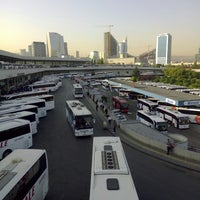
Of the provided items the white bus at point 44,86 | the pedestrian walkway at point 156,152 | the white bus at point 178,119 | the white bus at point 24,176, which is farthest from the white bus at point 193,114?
the white bus at point 44,86

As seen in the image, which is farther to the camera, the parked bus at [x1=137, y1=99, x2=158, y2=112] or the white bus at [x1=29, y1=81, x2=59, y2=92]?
the white bus at [x1=29, y1=81, x2=59, y2=92]

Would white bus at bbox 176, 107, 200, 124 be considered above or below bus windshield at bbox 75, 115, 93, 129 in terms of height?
below

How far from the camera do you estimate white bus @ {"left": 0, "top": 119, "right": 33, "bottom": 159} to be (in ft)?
55.1

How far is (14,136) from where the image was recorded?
57.6 feet

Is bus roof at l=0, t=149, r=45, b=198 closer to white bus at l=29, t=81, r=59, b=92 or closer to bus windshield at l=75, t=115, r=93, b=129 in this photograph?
bus windshield at l=75, t=115, r=93, b=129

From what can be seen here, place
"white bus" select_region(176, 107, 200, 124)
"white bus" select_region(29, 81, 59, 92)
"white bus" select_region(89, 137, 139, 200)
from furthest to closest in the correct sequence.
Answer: "white bus" select_region(29, 81, 59, 92), "white bus" select_region(176, 107, 200, 124), "white bus" select_region(89, 137, 139, 200)

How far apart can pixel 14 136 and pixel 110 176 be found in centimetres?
1137

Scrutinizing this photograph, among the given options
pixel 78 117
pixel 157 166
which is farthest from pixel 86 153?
pixel 157 166

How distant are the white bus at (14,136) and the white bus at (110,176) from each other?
835 cm

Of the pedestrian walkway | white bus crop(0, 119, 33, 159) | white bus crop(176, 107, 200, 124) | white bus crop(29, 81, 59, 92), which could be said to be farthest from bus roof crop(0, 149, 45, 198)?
white bus crop(29, 81, 59, 92)

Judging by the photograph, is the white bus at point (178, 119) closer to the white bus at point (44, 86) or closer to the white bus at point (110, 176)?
the white bus at point (110, 176)

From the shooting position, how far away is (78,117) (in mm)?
20891

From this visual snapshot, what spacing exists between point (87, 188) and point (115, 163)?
3915 millimetres

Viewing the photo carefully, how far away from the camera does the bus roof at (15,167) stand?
8305mm
